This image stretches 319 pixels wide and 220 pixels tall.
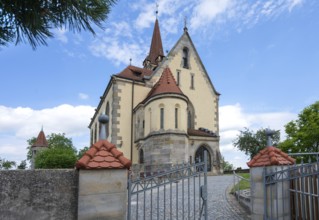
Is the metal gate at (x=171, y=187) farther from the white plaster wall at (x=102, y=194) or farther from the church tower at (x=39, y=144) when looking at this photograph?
the church tower at (x=39, y=144)

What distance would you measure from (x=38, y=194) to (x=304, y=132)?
1305 inches

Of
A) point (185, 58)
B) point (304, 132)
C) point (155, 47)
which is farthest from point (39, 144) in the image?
point (304, 132)

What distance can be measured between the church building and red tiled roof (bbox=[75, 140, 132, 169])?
14333 millimetres

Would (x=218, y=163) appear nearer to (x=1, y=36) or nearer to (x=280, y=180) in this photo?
(x=280, y=180)

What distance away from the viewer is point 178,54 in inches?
1044

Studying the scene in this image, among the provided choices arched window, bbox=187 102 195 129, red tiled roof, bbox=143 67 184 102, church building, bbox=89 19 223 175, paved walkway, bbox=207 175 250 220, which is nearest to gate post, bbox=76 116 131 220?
paved walkway, bbox=207 175 250 220

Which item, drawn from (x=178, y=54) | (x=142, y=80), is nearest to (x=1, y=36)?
(x=142, y=80)

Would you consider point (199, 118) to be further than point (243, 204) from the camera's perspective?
Yes

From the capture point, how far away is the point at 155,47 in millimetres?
35125

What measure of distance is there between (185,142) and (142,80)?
7.75 m

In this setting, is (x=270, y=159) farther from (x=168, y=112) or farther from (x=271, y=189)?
(x=168, y=112)

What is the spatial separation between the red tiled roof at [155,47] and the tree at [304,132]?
1822 cm

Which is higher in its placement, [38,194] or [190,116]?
[190,116]

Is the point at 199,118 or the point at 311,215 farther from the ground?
the point at 199,118
